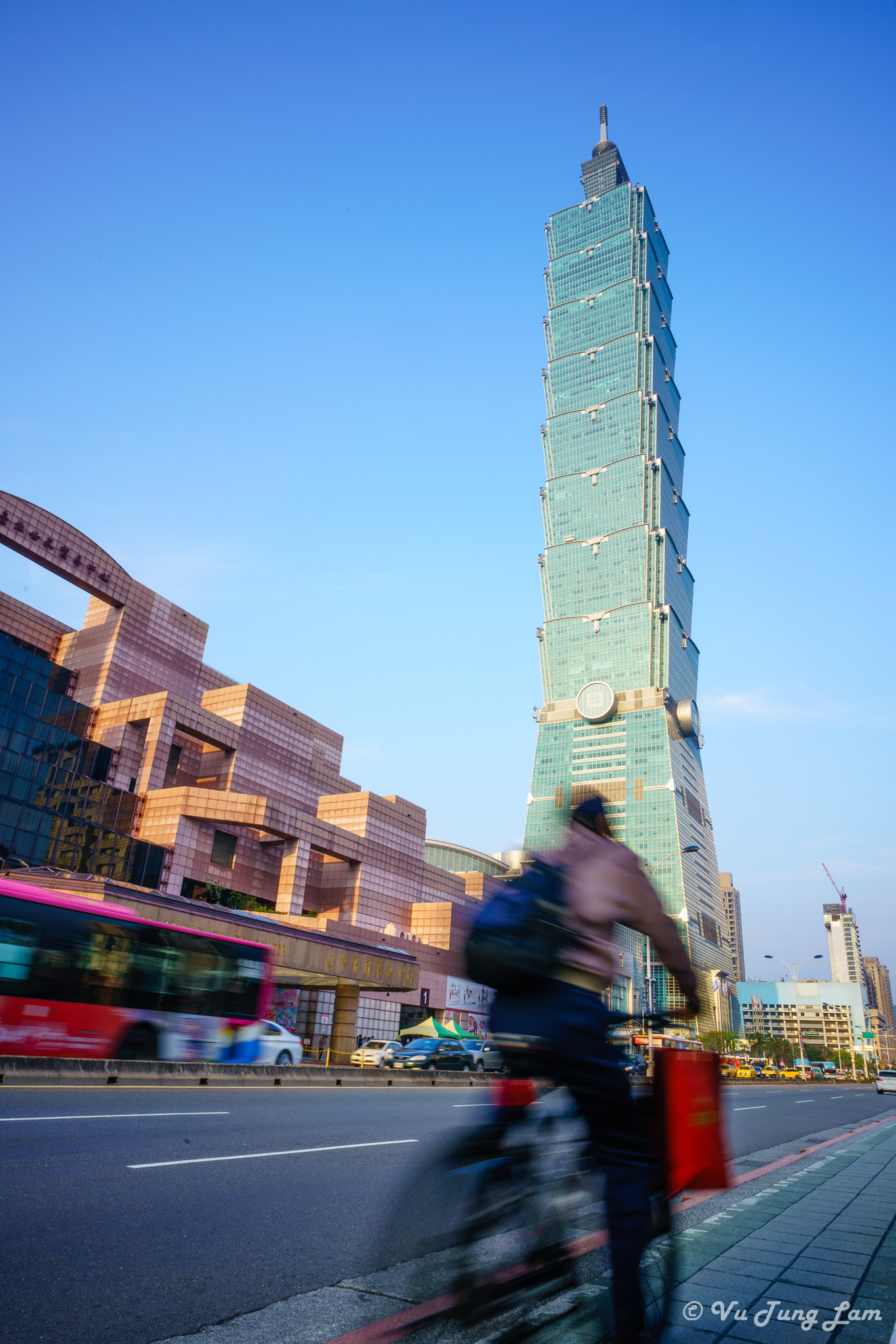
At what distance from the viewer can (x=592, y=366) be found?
171625 millimetres

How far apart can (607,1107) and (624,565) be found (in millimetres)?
155425

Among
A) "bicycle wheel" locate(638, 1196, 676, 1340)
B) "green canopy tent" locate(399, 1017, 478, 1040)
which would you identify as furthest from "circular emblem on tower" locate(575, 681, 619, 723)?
"bicycle wheel" locate(638, 1196, 676, 1340)

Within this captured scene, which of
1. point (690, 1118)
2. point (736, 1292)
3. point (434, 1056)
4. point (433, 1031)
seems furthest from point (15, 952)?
point (433, 1031)

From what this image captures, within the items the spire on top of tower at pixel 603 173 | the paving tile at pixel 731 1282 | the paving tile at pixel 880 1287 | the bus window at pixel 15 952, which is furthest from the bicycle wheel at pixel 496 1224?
the spire on top of tower at pixel 603 173

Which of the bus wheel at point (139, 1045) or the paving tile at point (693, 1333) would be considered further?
the bus wheel at point (139, 1045)

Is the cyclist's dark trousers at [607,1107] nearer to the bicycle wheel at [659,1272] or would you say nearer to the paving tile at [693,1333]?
the bicycle wheel at [659,1272]

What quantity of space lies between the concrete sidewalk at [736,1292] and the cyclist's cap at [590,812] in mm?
1433

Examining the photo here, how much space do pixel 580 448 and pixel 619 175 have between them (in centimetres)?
7655

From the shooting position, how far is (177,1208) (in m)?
4.72

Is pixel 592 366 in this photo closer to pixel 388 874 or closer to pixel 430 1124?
pixel 388 874

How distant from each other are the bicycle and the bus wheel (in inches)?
623

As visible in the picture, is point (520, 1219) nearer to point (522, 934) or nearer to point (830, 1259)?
point (522, 934)

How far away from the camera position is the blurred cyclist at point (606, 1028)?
238 centimetres

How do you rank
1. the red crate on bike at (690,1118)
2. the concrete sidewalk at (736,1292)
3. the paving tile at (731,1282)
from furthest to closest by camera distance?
the paving tile at (731,1282)
the concrete sidewalk at (736,1292)
the red crate on bike at (690,1118)
